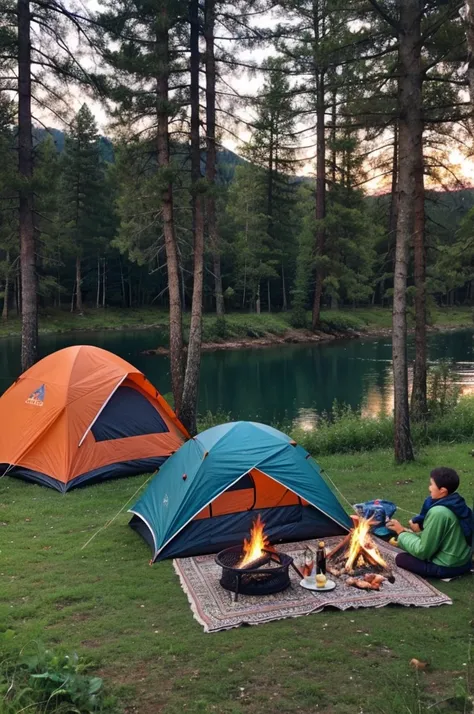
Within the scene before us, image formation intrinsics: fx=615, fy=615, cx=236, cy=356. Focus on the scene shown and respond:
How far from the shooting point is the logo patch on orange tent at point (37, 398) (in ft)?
32.9

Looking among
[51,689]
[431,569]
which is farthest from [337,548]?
[51,689]

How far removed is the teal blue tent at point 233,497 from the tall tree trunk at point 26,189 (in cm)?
653

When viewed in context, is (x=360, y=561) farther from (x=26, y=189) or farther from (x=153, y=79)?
(x=153, y=79)

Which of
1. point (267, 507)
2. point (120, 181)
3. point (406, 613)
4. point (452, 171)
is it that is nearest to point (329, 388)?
point (452, 171)

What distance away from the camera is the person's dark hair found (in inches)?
209

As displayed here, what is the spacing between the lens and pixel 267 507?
6.93 metres

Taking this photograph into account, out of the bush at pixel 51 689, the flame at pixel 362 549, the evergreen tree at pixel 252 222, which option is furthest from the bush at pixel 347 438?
the evergreen tree at pixel 252 222

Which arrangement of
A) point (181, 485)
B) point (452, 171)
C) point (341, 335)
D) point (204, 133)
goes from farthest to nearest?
point (341, 335) → point (452, 171) → point (204, 133) → point (181, 485)

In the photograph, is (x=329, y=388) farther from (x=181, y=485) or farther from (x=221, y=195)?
(x=181, y=485)

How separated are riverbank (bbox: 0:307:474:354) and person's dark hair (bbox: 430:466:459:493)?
28535mm

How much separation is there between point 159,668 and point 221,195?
405 inches

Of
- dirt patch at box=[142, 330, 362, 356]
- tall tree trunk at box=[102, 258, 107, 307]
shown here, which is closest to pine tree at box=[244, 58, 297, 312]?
dirt patch at box=[142, 330, 362, 356]

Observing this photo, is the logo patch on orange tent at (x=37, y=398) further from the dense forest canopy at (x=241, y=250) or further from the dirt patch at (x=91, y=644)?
the dense forest canopy at (x=241, y=250)

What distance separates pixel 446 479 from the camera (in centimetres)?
531
